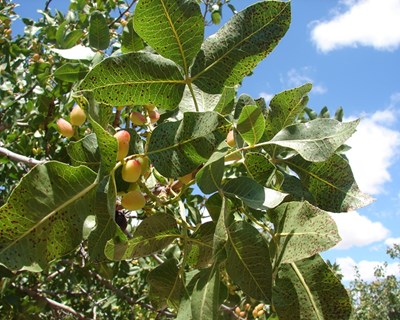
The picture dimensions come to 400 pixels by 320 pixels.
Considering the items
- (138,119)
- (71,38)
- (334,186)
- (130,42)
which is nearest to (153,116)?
(138,119)

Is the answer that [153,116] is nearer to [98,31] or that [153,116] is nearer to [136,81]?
[136,81]

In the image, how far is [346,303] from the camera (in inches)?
28.5

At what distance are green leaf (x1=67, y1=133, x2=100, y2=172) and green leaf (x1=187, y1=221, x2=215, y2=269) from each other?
20cm

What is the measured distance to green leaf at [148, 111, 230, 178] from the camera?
690mm

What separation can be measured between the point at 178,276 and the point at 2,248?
1.09 ft

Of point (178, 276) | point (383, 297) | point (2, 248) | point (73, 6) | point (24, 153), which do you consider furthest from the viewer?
point (383, 297)

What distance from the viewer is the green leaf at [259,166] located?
795 mm

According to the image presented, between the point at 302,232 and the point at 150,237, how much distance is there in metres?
0.24

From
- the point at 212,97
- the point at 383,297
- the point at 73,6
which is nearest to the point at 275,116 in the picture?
the point at 212,97

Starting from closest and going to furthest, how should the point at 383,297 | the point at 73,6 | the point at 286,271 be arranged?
the point at 286,271, the point at 73,6, the point at 383,297

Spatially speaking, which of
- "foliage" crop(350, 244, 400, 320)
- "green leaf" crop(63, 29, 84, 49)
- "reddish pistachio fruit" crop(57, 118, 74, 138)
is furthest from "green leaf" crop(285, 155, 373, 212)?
"foliage" crop(350, 244, 400, 320)

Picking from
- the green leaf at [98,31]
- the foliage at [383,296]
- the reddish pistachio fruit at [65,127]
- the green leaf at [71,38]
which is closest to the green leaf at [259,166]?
Result: the reddish pistachio fruit at [65,127]

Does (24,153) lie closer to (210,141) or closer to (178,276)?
(178,276)

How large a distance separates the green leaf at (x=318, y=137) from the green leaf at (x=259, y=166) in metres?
0.04
